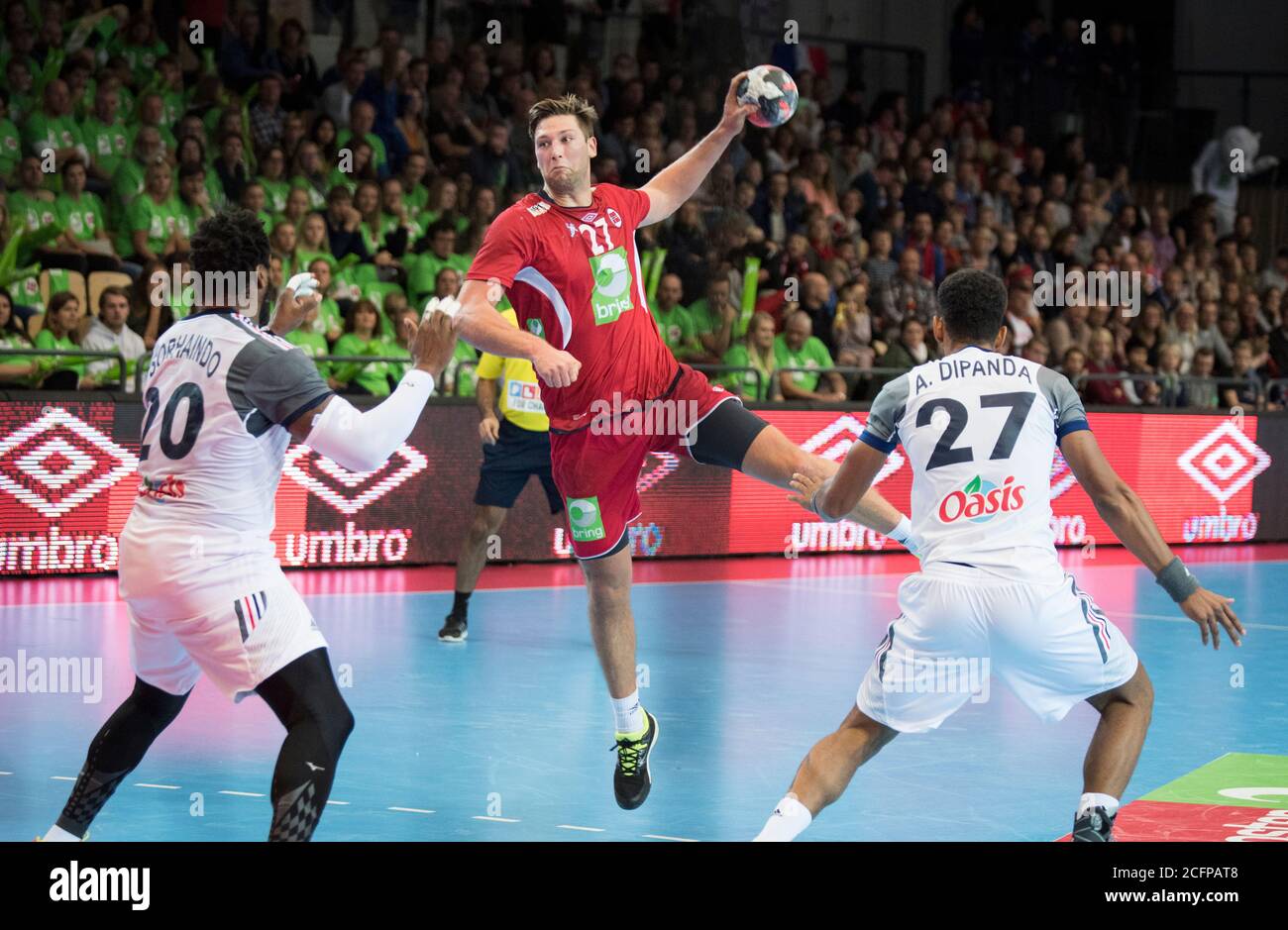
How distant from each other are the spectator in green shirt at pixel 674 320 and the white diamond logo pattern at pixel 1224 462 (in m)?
5.36

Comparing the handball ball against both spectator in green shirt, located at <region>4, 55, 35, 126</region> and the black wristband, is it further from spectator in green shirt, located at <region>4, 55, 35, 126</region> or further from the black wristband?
spectator in green shirt, located at <region>4, 55, 35, 126</region>

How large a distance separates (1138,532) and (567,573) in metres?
8.40

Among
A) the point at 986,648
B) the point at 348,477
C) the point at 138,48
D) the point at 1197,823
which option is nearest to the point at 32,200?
the point at 138,48

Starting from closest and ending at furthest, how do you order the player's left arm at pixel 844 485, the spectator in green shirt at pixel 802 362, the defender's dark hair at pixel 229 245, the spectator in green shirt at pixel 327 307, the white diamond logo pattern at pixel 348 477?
the defender's dark hair at pixel 229 245, the player's left arm at pixel 844 485, the white diamond logo pattern at pixel 348 477, the spectator in green shirt at pixel 327 307, the spectator in green shirt at pixel 802 362

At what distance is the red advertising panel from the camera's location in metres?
10.9

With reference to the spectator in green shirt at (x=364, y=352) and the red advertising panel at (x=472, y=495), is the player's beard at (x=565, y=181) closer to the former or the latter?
the red advertising panel at (x=472, y=495)

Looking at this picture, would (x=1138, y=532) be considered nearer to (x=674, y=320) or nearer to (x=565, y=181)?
(x=565, y=181)

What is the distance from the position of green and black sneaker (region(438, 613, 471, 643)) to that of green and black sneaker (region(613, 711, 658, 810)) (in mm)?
3653

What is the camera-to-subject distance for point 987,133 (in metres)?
20.6

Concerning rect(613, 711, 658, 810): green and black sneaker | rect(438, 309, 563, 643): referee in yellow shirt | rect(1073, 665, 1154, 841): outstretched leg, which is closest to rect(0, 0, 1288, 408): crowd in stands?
rect(438, 309, 563, 643): referee in yellow shirt

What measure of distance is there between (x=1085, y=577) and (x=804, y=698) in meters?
6.06

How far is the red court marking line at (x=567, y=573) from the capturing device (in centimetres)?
1074

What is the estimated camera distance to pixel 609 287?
6117mm

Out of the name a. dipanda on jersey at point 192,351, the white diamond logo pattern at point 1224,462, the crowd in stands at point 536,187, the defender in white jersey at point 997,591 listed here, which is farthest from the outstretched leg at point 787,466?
the white diamond logo pattern at point 1224,462
